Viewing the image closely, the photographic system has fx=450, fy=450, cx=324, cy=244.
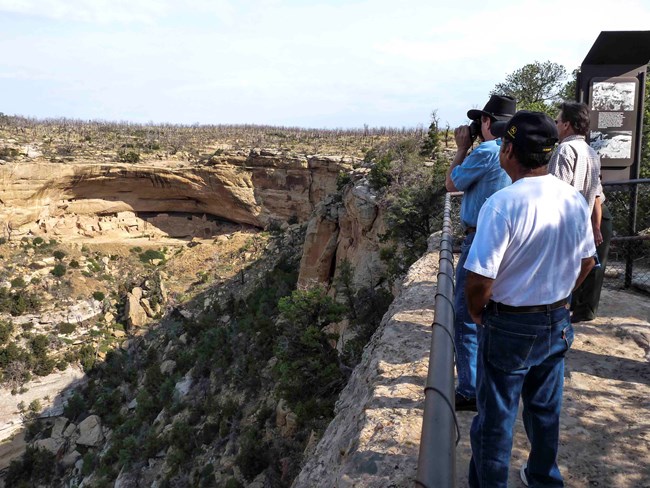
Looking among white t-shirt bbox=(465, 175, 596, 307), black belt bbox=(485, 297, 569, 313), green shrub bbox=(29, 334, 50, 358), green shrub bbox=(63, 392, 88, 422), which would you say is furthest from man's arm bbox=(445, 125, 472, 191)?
green shrub bbox=(29, 334, 50, 358)

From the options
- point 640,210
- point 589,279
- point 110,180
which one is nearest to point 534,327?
point 589,279

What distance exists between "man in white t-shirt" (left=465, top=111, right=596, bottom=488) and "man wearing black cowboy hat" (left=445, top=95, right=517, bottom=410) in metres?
1.02

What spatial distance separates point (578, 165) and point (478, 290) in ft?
6.53

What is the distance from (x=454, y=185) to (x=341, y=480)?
2.04m

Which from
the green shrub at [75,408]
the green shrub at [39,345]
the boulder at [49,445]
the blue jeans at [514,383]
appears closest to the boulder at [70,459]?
the boulder at [49,445]

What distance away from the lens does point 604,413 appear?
3164 mm

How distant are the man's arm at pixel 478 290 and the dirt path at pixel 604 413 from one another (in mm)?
1255

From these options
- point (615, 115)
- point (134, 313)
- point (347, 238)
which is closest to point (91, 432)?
point (134, 313)

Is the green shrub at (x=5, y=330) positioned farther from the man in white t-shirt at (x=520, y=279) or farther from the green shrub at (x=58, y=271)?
the man in white t-shirt at (x=520, y=279)

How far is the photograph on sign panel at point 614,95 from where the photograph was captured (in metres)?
4.95

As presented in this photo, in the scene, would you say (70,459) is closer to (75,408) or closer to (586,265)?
(75,408)

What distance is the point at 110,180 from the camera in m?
29.8

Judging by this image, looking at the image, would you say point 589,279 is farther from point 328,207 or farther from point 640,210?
point 328,207

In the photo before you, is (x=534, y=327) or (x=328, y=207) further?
(x=328, y=207)
